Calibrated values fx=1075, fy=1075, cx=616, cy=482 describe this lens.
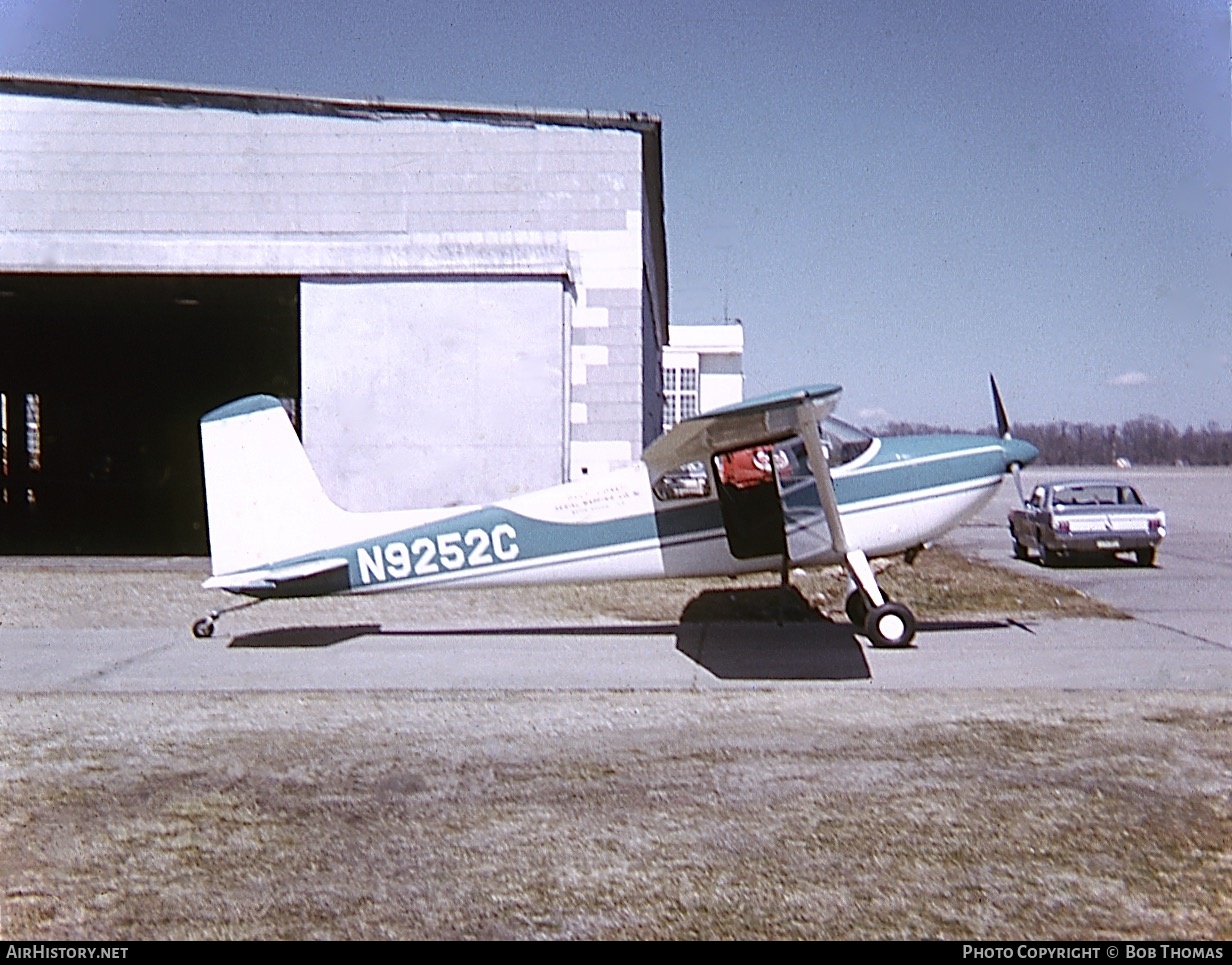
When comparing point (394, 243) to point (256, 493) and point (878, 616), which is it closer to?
point (256, 493)

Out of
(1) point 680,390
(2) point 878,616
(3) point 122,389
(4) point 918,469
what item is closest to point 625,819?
(2) point 878,616

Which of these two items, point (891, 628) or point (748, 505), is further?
point (748, 505)

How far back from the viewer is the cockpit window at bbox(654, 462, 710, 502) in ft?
32.5

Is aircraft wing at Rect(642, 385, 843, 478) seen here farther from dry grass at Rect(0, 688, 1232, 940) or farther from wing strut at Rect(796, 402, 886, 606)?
dry grass at Rect(0, 688, 1232, 940)

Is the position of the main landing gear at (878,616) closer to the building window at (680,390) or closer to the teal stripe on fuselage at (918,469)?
the teal stripe on fuselage at (918,469)

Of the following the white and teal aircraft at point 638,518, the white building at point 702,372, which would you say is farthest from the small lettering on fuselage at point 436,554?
the white building at point 702,372

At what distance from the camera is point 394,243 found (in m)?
15.6

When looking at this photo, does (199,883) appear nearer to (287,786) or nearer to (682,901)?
(287,786)

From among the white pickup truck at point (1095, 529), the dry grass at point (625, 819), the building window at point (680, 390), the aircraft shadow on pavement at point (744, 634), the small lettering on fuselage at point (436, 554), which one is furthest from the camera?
the building window at point (680, 390)

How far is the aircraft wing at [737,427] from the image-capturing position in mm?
7957

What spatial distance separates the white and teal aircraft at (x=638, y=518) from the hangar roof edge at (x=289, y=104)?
731 centimetres

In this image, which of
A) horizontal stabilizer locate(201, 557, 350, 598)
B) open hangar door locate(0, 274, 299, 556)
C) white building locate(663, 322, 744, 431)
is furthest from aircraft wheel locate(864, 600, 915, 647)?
white building locate(663, 322, 744, 431)

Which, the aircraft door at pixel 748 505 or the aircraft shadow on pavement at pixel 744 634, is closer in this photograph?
the aircraft shadow on pavement at pixel 744 634

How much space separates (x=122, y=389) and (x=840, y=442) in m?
34.1
